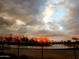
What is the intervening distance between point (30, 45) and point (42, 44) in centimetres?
52

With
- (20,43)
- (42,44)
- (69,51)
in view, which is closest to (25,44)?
(20,43)

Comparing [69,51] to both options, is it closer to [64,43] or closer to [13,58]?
[64,43]

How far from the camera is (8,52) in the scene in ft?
27.2

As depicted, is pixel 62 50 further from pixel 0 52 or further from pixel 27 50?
pixel 0 52

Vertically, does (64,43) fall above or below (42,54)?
above

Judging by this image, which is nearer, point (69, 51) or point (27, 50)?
point (69, 51)

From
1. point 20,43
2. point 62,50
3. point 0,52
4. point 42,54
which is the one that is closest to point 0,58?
point 0,52

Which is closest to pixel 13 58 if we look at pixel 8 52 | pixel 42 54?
pixel 8 52

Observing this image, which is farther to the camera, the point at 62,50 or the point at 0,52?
the point at 0,52

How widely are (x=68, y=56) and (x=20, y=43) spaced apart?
2242 mm

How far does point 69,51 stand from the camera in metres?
7.46

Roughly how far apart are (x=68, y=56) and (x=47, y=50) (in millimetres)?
1085

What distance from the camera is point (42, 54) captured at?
Result: 7.87 meters

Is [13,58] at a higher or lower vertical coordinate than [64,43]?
lower
